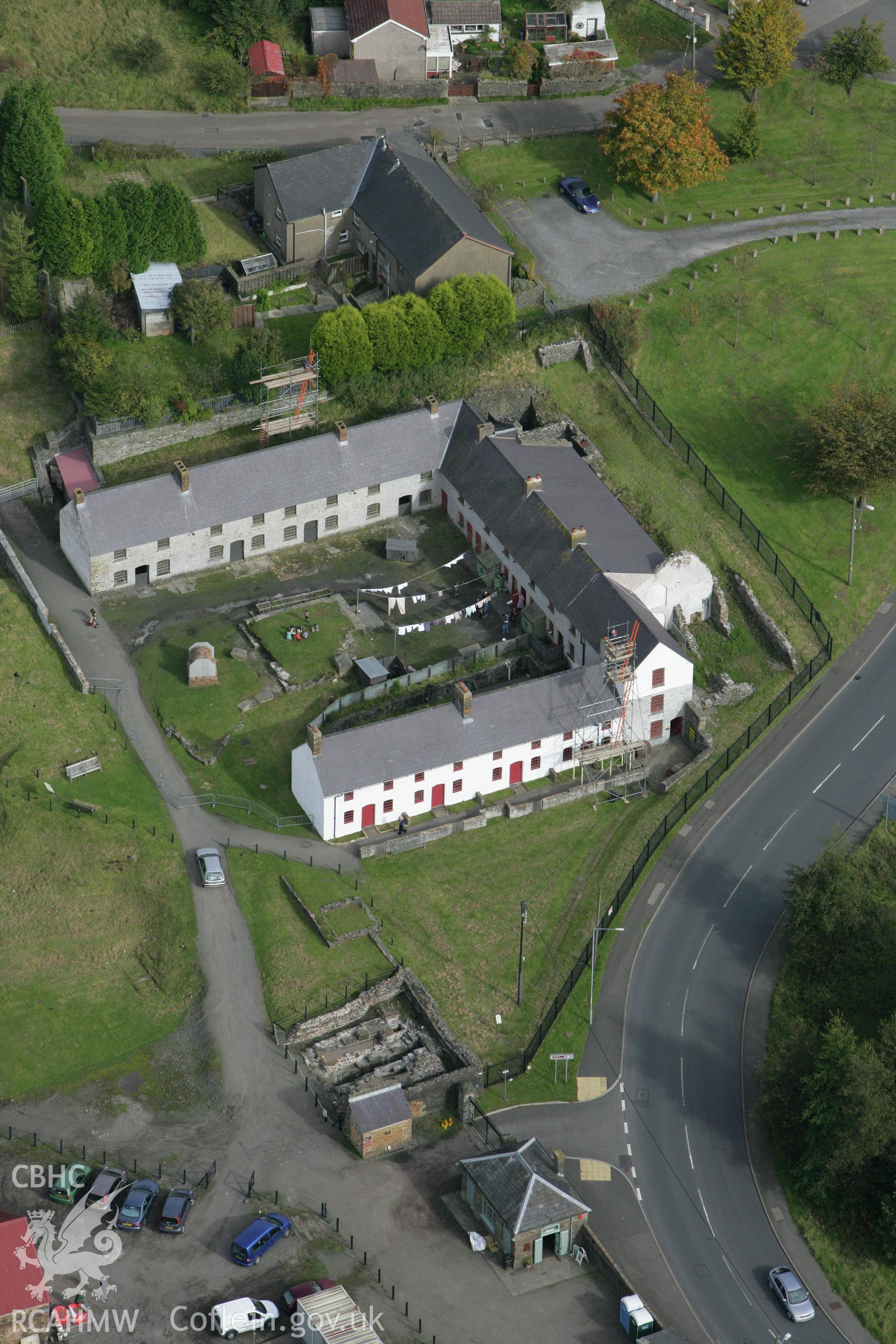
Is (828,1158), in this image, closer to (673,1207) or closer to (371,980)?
(673,1207)

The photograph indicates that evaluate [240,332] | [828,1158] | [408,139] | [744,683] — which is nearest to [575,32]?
[408,139]

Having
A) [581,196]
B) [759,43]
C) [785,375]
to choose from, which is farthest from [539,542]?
[759,43]

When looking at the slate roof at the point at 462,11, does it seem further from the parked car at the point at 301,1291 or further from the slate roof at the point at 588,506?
the parked car at the point at 301,1291

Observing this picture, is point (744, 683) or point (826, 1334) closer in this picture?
point (826, 1334)

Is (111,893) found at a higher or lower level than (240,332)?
lower

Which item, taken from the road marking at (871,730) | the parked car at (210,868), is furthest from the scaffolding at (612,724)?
the parked car at (210,868)

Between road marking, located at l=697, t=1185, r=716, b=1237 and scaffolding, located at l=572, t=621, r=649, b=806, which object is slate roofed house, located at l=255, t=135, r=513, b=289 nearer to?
scaffolding, located at l=572, t=621, r=649, b=806
